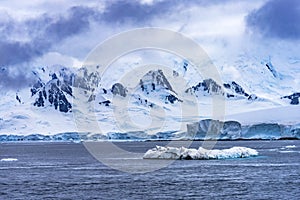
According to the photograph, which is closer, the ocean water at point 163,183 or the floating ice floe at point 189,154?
the ocean water at point 163,183

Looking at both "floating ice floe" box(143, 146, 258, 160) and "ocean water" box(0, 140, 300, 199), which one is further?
"floating ice floe" box(143, 146, 258, 160)

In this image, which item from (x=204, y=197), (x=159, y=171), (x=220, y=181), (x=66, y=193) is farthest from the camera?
(x=159, y=171)

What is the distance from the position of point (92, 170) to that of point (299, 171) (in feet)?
87.4

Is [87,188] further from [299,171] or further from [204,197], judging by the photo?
[299,171]

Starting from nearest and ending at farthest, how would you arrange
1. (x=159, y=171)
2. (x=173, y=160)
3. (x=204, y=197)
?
1. (x=204, y=197)
2. (x=159, y=171)
3. (x=173, y=160)

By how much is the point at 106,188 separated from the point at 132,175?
44.0ft

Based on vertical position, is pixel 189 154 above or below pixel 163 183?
above

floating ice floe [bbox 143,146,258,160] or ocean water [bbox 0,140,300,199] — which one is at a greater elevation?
floating ice floe [bbox 143,146,258,160]

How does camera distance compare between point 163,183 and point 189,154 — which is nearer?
point 163,183

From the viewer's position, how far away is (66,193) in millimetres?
55125

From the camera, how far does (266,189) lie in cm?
5588

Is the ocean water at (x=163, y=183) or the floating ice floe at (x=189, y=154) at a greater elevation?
the floating ice floe at (x=189, y=154)

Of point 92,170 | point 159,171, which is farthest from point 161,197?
point 92,170

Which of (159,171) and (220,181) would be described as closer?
(220,181)
